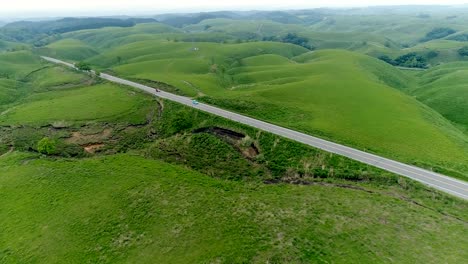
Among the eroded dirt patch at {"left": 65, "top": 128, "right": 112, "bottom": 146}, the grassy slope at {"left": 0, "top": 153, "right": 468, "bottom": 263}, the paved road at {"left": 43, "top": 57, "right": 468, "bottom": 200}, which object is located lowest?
the grassy slope at {"left": 0, "top": 153, "right": 468, "bottom": 263}

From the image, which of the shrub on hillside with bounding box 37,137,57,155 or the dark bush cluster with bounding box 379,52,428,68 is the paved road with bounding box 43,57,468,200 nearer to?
the shrub on hillside with bounding box 37,137,57,155

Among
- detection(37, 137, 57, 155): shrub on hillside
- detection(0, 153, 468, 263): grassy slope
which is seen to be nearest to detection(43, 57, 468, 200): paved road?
detection(0, 153, 468, 263): grassy slope

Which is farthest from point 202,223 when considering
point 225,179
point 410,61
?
point 410,61

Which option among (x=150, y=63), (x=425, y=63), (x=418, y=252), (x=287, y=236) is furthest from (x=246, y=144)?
(x=425, y=63)

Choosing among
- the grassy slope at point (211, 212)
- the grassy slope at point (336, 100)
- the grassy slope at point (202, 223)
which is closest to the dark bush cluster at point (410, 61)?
the grassy slope at point (336, 100)

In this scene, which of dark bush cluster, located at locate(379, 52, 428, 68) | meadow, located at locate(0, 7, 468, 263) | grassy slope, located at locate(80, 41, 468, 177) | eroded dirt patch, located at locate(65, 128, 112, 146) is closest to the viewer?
meadow, located at locate(0, 7, 468, 263)

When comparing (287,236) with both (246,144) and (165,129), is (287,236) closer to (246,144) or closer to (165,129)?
(246,144)
